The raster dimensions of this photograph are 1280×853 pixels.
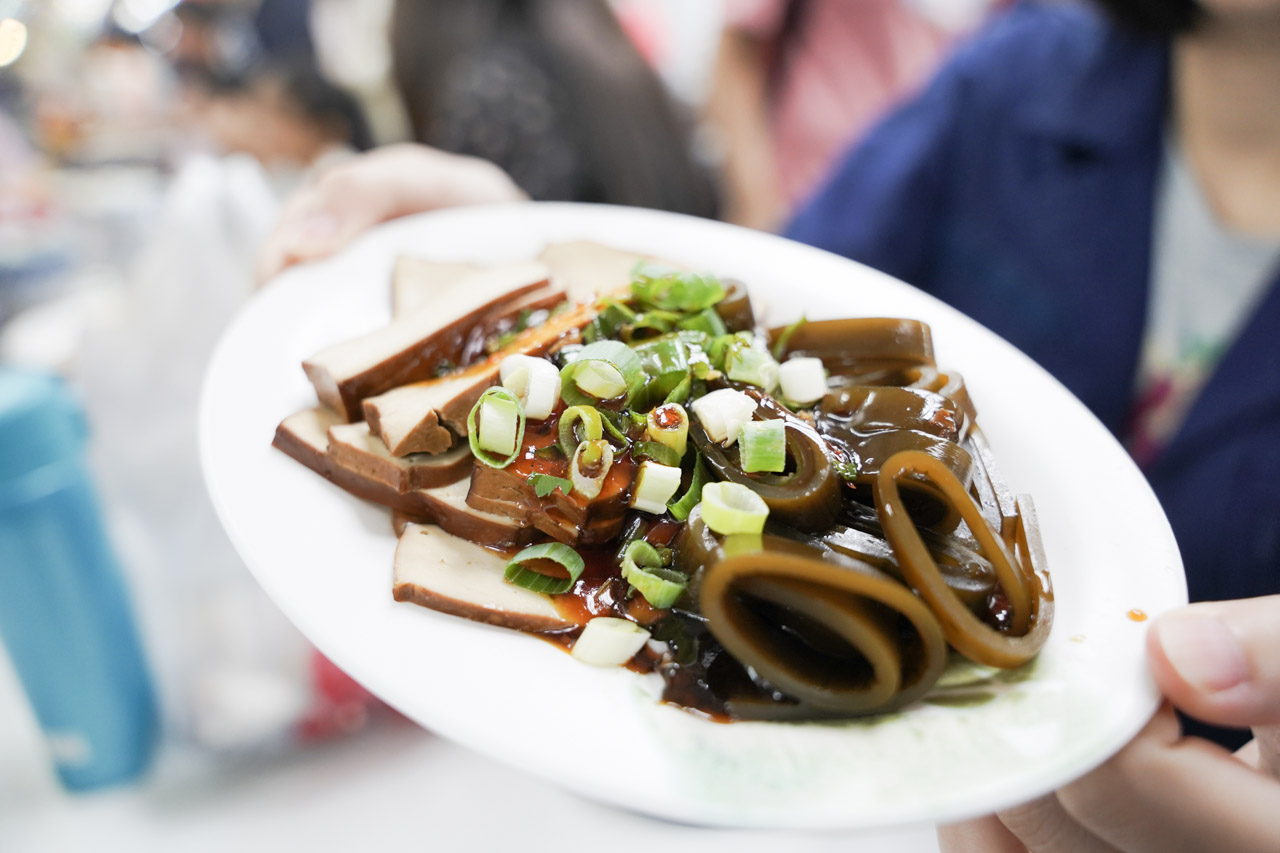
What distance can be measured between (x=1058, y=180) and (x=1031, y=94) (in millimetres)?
388

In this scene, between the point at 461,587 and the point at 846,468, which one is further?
the point at 846,468

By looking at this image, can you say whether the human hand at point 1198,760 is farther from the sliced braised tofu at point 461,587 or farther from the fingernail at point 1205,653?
the sliced braised tofu at point 461,587

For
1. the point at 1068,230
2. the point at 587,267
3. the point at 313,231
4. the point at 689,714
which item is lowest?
the point at 689,714

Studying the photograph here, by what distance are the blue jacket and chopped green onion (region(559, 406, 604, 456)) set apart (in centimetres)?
215

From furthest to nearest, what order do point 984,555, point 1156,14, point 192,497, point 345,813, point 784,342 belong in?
point 1156,14 < point 192,497 < point 345,813 < point 784,342 < point 984,555

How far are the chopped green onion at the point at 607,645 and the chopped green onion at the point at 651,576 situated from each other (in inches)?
2.6

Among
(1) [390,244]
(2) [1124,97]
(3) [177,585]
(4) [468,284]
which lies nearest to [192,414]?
(3) [177,585]

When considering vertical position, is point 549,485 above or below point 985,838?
above

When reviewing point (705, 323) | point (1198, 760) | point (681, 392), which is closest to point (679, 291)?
point (705, 323)

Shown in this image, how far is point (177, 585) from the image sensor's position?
2283mm

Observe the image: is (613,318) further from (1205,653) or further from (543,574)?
(1205,653)

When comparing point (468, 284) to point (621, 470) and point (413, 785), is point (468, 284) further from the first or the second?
point (413, 785)

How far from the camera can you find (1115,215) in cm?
273

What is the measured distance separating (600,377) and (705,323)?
0.35 metres
